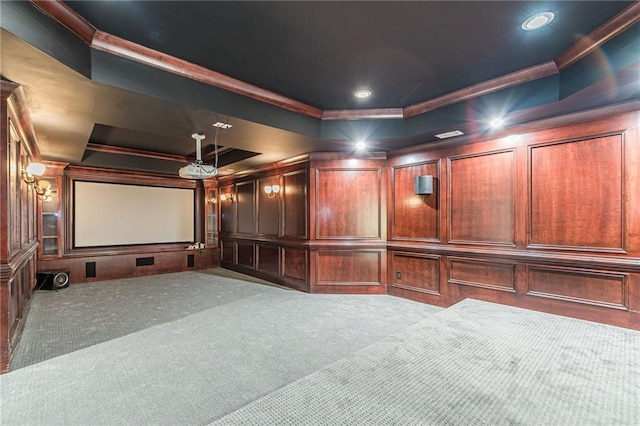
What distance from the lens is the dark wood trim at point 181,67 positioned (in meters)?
2.45

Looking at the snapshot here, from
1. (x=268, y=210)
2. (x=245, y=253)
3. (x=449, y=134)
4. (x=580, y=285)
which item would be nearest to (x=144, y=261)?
(x=245, y=253)

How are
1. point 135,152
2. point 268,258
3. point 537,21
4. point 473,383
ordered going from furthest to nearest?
point 268,258, point 135,152, point 537,21, point 473,383

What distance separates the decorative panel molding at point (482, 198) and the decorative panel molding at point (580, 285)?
1.59 feet

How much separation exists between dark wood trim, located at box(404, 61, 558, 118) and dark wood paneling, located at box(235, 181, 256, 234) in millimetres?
4179

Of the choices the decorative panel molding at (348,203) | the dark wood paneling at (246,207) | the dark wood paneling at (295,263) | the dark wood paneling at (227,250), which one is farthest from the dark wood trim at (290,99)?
the dark wood paneling at (227,250)

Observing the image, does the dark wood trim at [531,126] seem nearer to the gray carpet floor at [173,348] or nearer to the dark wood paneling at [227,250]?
the gray carpet floor at [173,348]

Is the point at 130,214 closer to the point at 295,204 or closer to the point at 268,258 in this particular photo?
the point at 268,258

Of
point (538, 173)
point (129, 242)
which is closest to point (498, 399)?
point (538, 173)

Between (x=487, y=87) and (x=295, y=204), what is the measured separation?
11.6 ft

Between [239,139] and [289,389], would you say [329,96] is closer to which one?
[239,139]

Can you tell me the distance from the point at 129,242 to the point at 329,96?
6.15 meters

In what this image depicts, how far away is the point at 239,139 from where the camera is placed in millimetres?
4207

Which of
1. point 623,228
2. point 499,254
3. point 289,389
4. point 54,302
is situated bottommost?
point 54,302

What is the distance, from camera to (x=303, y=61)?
110 inches
